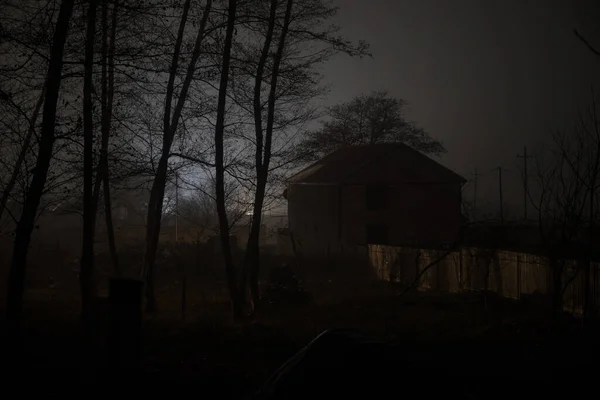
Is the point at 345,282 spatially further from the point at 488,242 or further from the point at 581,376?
the point at 581,376

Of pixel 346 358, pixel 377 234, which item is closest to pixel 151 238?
pixel 346 358

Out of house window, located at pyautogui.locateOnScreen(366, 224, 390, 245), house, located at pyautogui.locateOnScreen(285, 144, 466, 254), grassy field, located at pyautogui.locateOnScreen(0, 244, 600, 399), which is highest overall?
house, located at pyautogui.locateOnScreen(285, 144, 466, 254)

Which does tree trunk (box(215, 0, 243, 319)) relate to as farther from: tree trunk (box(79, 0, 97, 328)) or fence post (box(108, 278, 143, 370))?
fence post (box(108, 278, 143, 370))

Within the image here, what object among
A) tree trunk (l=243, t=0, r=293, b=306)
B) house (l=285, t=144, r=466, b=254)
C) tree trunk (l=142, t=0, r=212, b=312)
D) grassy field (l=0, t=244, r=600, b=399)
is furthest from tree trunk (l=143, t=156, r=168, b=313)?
house (l=285, t=144, r=466, b=254)

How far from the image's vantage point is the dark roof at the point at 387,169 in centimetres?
4047

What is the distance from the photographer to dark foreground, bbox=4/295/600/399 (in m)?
4.48

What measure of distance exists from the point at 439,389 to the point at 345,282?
23.8m

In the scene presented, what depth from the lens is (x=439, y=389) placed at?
14.0 ft

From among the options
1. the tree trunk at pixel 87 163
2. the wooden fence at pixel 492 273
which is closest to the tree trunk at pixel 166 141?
the tree trunk at pixel 87 163

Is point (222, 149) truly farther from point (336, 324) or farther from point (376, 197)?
point (376, 197)

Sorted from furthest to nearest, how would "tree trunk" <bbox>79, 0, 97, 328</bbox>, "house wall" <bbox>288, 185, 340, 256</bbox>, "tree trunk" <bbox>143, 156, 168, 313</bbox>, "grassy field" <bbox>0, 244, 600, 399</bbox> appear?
"house wall" <bbox>288, 185, 340, 256</bbox> → "tree trunk" <bbox>143, 156, 168, 313</bbox> → "tree trunk" <bbox>79, 0, 97, 328</bbox> → "grassy field" <bbox>0, 244, 600, 399</bbox>

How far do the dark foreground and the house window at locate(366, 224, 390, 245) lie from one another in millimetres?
24479

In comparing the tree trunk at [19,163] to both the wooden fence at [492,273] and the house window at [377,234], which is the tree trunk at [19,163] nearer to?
the wooden fence at [492,273]

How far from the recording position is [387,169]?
133ft
